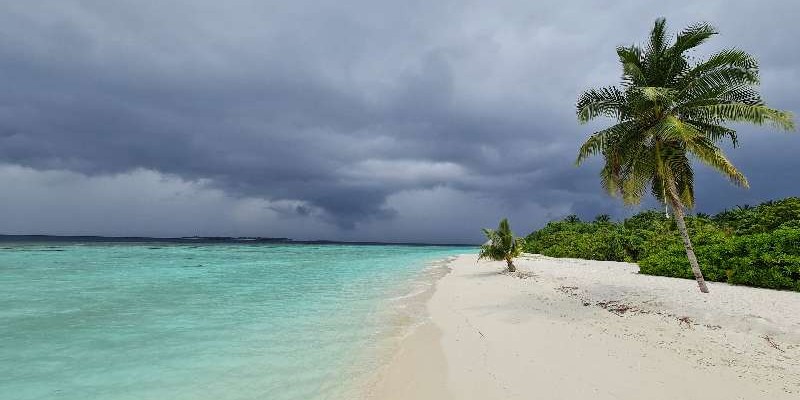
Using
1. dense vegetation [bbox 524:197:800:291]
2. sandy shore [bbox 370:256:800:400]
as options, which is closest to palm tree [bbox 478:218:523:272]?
dense vegetation [bbox 524:197:800:291]

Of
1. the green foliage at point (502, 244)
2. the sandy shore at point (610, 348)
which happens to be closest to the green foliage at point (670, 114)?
the sandy shore at point (610, 348)

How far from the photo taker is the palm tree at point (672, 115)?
12445 millimetres

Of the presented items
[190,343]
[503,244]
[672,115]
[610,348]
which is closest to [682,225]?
[672,115]

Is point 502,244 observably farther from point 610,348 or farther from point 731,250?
point 610,348

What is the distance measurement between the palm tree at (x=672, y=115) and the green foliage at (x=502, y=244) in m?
9.67

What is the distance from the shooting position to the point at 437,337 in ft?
32.4

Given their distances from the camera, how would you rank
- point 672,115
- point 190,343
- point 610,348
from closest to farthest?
point 610,348
point 190,343
point 672,115

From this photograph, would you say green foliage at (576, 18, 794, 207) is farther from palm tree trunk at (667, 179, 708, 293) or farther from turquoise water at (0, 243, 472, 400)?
turquoise water at (0, 243, 472, 400)

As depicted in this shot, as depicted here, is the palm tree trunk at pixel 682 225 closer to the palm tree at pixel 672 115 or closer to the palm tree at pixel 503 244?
the palm tree at pixel 672 115

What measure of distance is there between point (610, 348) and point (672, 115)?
923 centimetres

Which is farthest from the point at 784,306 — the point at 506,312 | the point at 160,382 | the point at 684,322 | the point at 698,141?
the point at 160,382

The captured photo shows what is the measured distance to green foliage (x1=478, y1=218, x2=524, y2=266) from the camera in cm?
2444

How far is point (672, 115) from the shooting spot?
514 inches

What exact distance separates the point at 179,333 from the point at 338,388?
263 inches
